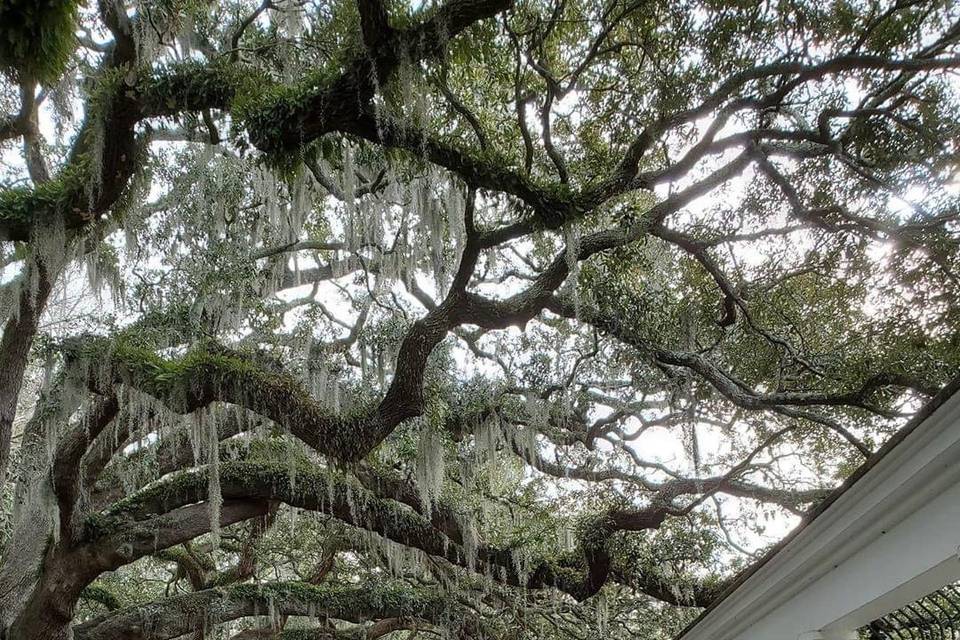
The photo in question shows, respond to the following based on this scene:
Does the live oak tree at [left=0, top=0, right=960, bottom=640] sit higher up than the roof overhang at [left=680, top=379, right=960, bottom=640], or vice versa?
the live oak tree at [left=0, top=0, right=960, bottom=640]

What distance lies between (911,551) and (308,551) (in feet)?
24.5

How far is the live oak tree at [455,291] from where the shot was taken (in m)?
4.23

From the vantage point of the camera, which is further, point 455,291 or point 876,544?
point 455,291

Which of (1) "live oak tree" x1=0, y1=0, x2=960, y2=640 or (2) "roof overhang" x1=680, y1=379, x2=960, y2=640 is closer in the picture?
(2) "roof overhang" x1=680, y1=379, x2=960, y2=640

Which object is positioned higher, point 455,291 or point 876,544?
point 455,291

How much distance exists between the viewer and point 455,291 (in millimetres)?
4922

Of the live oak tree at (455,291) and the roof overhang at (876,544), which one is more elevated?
the live oak tree at (455,291)

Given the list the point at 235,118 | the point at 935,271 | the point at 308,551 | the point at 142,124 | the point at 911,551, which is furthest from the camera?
the point at 308,551

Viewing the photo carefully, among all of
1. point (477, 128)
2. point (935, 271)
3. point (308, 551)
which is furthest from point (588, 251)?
point (308, 551)

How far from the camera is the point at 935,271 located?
15.8 ft

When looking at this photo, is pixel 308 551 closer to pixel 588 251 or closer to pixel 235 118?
pixel 588 251

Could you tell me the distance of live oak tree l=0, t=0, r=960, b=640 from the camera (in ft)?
13.9

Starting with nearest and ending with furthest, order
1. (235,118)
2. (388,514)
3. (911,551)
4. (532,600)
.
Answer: (911,551) → (235,118) → (388,514) → (532,600)

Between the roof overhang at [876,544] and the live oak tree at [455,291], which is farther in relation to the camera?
the live oak tree at [455,291]
